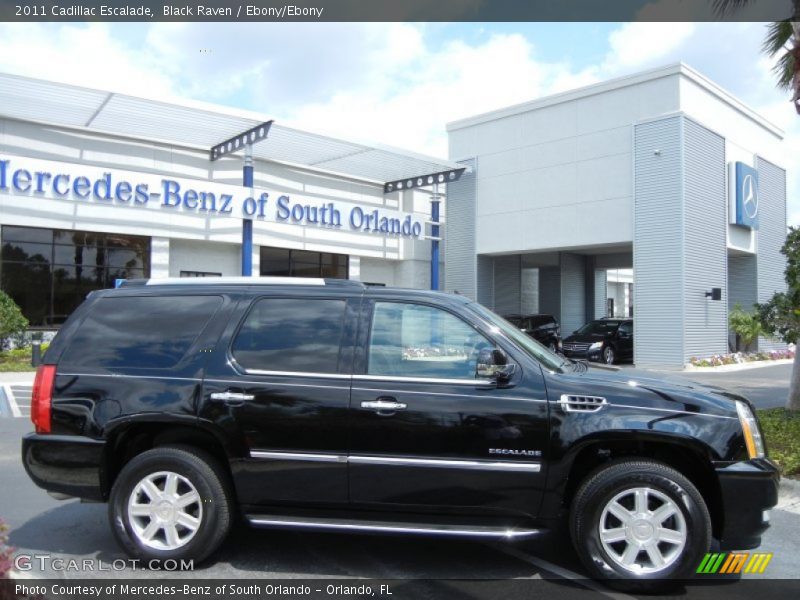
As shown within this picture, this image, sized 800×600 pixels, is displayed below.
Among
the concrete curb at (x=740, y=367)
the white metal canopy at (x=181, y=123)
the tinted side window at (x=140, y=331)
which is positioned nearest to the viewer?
the tinted side window at (x=140, y=331)

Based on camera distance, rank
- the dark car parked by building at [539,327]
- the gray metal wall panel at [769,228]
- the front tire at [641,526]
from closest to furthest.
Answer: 1. the front tire at [641,526]
2. the dark car parked by building at [539,327]
3. the gray metal wall panel at [769,228]

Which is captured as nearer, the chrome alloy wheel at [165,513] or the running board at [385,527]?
the running board at [385,527]

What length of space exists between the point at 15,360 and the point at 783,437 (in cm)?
1736

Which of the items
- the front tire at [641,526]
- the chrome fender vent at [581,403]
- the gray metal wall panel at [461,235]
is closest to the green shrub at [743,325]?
the gray metal wall panel at [461,235]

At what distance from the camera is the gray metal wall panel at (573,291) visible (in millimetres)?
27641

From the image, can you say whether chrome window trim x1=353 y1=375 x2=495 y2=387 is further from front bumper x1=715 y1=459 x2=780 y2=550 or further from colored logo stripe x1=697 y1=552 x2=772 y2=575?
colored logo stripe x1=697 y1=552 x2=772 y2=575

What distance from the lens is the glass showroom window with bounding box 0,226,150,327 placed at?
59.8 ft

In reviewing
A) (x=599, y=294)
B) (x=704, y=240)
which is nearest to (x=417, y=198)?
(x=599, y=294)

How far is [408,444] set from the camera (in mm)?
4098

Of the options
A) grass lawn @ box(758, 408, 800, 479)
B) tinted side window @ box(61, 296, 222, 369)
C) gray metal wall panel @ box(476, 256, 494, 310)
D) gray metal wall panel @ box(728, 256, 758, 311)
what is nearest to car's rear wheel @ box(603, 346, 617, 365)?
gray metal wall panel @ box(476, 256, 494, 310)

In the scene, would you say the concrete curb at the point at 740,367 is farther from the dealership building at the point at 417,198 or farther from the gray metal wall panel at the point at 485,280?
the gray metal wall panel at the point at 485,280

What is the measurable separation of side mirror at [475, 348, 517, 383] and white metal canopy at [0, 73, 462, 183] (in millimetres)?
15874

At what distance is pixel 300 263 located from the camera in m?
24.2

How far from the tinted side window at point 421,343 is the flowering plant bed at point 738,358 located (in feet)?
58.9
